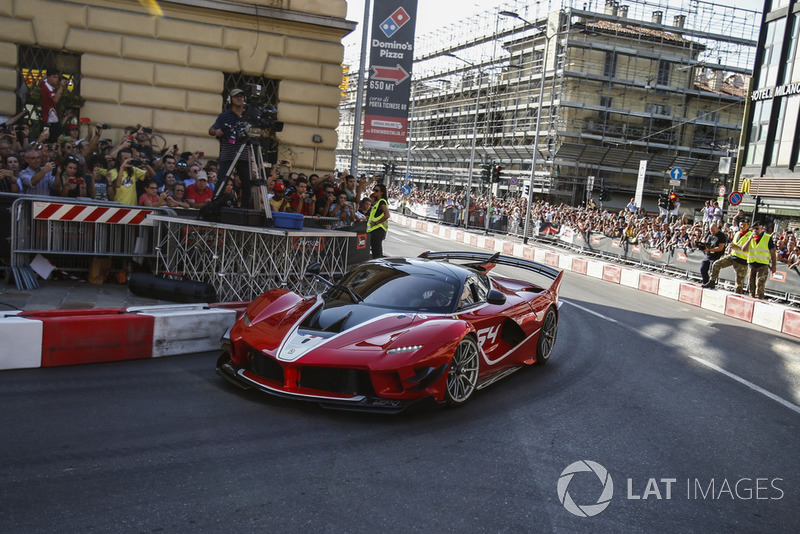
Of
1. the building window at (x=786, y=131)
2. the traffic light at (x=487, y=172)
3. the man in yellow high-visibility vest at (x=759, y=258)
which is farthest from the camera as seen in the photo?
the traffic light at (x=487, y=172)

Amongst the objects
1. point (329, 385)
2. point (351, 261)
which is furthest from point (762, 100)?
point (329, 385)

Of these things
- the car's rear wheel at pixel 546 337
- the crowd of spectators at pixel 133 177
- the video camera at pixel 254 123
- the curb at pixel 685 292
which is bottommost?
the curb at pixel 685 292

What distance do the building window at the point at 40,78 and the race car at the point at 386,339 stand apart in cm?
1028

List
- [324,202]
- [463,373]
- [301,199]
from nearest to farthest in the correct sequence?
[463,373] → [301,199] → [324,202]

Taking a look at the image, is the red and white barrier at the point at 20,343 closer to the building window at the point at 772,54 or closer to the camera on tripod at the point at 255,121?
the camera on tripod at the point at 255,121

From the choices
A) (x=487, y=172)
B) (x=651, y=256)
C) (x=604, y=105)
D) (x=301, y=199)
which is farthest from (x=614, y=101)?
(x=301, y=199)

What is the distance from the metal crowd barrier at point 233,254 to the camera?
31.3 feet

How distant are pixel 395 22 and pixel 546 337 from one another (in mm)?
12014

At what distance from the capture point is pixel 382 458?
484cm

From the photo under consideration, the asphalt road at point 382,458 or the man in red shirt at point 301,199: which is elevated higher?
the man in red shirt at point 301,199

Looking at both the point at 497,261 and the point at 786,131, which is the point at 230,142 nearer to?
the point at 497,261

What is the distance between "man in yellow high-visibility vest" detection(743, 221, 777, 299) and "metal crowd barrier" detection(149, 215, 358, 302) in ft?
38.2

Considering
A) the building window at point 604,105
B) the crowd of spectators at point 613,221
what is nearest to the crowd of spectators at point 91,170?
the crowd of spectators at point 613,221

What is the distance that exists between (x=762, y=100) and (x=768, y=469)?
3295cm
